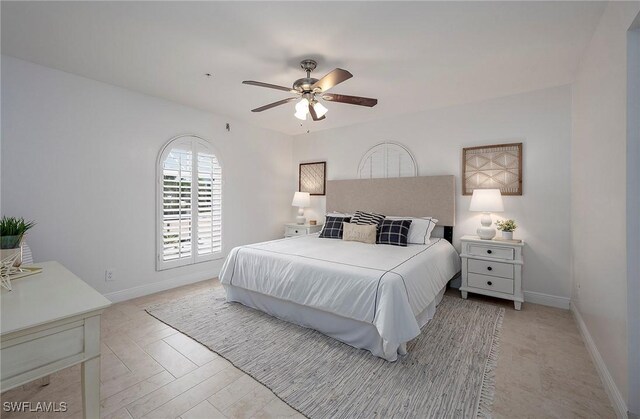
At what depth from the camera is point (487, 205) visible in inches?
126

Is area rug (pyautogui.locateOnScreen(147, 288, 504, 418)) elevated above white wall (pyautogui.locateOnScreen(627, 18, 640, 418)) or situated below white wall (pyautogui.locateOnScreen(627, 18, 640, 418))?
below

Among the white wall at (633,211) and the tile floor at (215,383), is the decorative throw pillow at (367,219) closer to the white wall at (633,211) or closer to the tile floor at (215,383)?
the tile floor at (215,383)

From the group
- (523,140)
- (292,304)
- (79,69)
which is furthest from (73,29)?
(523,140)

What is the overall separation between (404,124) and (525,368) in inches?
130

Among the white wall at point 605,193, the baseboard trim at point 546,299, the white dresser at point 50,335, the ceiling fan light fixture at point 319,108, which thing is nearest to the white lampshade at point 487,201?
the white wall at point 605,193

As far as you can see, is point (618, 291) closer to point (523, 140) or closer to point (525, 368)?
point (525, 368)

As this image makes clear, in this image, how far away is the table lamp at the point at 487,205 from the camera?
10.4 ft

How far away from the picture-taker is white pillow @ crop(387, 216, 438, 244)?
3.46m

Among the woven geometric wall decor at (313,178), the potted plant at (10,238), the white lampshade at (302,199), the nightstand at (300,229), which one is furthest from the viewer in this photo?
the woven geometric wall decor at (313,178)

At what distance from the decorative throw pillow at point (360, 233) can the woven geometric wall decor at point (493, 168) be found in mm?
1384

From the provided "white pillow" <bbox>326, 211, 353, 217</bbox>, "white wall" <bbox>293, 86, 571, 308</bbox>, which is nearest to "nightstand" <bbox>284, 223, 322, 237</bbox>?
"white pillow" <bbox>326, 211, 353, 217</bbox>

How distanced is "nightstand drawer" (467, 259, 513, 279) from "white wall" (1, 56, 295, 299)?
365 centimetres

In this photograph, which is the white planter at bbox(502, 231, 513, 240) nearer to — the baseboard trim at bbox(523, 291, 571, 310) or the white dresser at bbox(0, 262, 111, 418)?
the baseboard trim at bbox(523, 291, 571, 310)

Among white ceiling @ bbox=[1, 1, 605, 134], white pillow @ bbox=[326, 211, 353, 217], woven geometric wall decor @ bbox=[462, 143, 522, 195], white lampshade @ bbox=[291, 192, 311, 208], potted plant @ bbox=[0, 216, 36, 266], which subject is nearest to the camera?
potted plant @ bbox=[0, 216, 36, 266]
